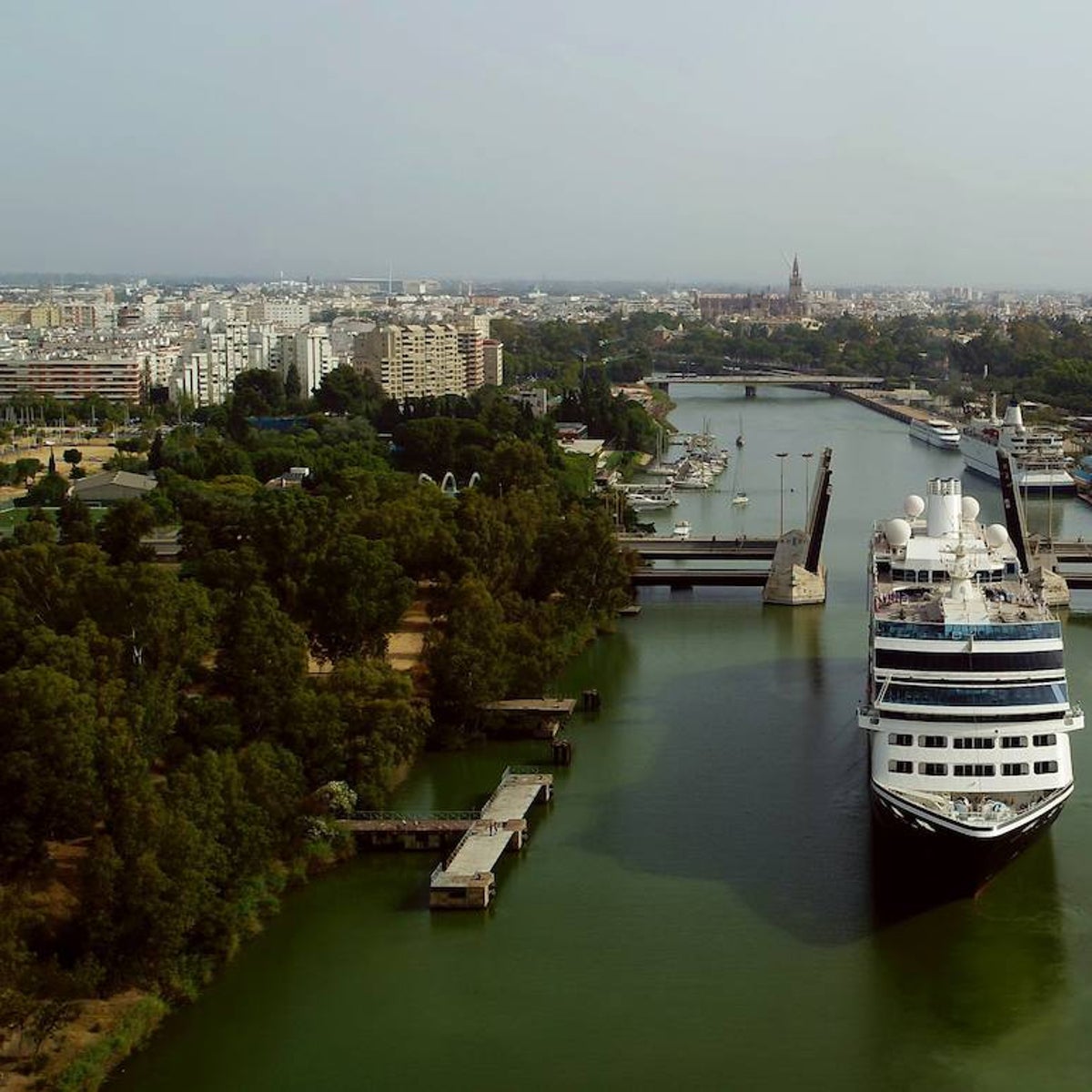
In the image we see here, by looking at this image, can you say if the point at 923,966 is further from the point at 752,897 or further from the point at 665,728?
the point at 665,728

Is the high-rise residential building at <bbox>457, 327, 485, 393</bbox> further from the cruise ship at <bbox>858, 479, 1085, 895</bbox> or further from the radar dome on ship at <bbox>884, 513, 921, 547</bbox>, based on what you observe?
the cruise ship at <bbox>858, 479, 1085, 895</bbox>

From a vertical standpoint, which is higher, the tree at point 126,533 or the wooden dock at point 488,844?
the tree at point 126,533

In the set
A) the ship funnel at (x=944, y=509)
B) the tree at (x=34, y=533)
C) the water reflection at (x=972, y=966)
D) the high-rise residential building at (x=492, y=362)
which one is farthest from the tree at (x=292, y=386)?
the water reflection at (x=972, y=966)

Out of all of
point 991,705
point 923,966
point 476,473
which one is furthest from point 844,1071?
point 476,473

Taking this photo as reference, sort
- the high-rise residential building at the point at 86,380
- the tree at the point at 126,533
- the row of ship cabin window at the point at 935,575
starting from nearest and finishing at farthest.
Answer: the row of ship cabin window at the point at 935,575
the tree at the point at 126,533
the high-rise residential building at the point at 86,380

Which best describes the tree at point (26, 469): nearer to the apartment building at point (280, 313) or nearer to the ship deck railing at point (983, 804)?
the ship deck railing at point (983, 804)

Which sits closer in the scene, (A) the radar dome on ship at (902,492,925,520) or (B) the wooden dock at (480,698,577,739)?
(B) the wooden dock at (480,698,577,739)

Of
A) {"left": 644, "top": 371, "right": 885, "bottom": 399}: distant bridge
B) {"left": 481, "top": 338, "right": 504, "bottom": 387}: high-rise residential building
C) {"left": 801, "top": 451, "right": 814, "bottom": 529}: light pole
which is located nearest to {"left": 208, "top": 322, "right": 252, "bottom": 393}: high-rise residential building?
{"left": 481, "top": 338, "right": 504, "bottom": 387}: high-rise residential building
